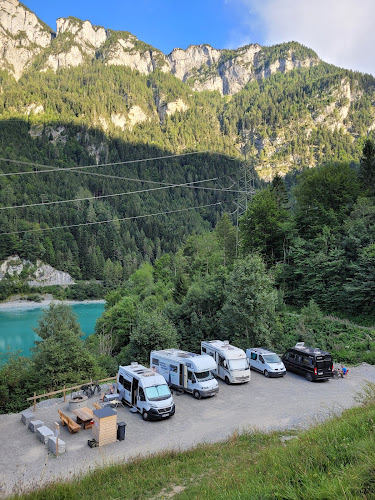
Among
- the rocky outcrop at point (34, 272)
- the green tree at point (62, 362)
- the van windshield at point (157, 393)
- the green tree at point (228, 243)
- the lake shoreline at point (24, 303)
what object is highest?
the green tree at point (228, 243)

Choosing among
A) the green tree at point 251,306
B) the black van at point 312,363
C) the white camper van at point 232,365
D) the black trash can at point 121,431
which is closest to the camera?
the black trash can at point 121,431

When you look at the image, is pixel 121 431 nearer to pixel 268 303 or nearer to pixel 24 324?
pixel 268 303

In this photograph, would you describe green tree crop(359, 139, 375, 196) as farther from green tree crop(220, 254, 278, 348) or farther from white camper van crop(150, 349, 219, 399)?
white camper van crop(150, 349, 219, 399)

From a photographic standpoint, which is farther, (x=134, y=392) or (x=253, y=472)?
(x=134, y=392)

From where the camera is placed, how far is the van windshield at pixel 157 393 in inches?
537

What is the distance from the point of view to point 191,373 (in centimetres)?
1603

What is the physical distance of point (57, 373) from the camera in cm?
1958

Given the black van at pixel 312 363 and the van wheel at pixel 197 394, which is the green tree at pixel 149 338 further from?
the black van at pixel 312 363

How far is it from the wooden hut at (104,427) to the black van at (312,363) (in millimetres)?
10998

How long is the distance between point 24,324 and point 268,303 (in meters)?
64.9

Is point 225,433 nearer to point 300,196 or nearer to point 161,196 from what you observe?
point 300,196

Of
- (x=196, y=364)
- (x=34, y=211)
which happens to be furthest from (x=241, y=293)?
(x=34, y=211)

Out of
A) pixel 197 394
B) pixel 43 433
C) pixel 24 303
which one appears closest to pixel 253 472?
pixel 43 433

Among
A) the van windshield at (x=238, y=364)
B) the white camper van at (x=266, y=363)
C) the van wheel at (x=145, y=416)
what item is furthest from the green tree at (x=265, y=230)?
the van wheel at (x=145, y=416)
